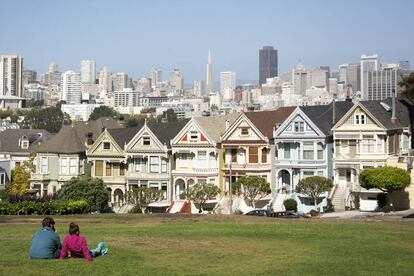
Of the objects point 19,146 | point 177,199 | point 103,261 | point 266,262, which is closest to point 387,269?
point 266,262

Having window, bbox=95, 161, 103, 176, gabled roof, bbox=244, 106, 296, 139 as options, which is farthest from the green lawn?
window, bbox=95, 161, 103, 176

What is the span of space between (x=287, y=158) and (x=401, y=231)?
31460 mm

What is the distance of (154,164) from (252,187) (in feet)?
35.0

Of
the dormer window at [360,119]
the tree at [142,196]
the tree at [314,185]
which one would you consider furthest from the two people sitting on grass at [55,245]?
the dormer window at [360,119]

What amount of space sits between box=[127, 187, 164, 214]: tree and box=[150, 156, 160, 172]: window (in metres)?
4.40

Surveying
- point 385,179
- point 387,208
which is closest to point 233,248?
point 385,179

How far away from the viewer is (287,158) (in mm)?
61969

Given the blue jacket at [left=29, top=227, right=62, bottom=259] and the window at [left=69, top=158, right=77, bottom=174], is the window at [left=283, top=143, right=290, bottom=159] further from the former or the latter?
the blue jacket at [left=29, top=227, right=62, bottom=259]

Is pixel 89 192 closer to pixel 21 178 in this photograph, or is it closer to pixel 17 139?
pixel 21 178

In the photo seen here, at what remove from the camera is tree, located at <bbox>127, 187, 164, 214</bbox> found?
61.8 m

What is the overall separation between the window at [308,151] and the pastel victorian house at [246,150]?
3.39 metres

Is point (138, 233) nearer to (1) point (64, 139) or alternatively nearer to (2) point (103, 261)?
A: (2) point (103, 261)

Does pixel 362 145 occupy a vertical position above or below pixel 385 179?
above

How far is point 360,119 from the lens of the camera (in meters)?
59.1
